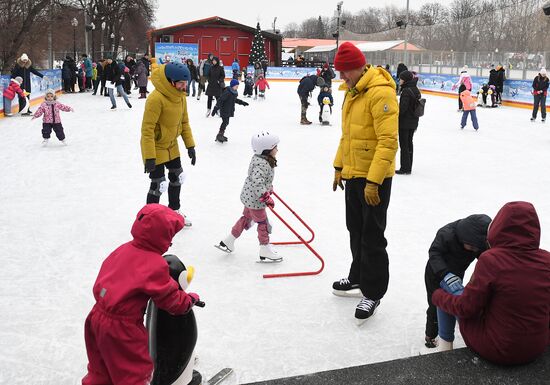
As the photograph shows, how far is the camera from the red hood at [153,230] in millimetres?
2080

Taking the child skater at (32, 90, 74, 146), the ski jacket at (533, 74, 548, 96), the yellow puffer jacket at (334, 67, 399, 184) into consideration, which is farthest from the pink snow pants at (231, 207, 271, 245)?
the ski jacket at (533, 74, 548, 96)

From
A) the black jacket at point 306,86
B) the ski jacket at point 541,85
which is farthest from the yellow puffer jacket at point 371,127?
the ski jacket at point 541,85

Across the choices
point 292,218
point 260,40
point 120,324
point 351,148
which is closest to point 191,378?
point 120,324

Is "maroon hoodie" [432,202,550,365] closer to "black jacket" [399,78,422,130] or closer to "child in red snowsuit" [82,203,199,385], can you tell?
"child in red snowsuit" [82,203,199,385]

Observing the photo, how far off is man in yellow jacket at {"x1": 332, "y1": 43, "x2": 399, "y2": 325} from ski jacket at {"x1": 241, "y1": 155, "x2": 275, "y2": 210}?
722mm

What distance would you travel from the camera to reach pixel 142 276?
203 cm

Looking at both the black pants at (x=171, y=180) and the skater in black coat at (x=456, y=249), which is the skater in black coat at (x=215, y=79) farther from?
the skater in black coat at (x=456, y=249)

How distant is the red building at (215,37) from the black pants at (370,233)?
130 feet

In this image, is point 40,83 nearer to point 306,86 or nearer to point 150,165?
point 306,86

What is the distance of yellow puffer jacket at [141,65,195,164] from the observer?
4.43 m

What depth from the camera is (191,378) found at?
243 centimetres

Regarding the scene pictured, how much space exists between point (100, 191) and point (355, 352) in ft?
14.7

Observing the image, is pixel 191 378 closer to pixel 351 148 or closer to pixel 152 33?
pixel 351 148

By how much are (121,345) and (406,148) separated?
6116mm
